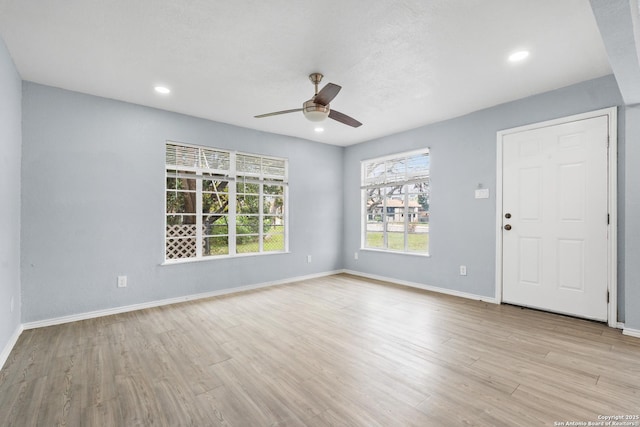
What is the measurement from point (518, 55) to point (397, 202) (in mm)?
2934

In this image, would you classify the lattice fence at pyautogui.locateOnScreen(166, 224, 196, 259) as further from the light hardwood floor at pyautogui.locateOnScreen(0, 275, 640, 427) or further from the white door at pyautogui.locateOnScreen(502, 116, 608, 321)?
the white door at pyautogui.locateOnScreen(502, 116, 608, 321)

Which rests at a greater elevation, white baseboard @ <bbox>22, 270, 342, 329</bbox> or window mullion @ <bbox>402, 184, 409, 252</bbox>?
window mullion @ <bbox>402, 184, 409, 252</bbox>

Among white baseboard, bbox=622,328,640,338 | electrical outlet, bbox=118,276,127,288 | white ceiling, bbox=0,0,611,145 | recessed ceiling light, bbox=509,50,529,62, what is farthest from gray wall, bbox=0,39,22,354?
white baseboard, bbox=622,328,640,338

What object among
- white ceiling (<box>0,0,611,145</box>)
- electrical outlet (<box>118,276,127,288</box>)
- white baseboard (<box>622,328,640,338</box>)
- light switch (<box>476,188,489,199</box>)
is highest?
white ceiling (<box>0,0,611,145</box>)

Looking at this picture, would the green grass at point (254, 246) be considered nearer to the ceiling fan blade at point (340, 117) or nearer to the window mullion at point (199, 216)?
the window mullion at point (199, 216)

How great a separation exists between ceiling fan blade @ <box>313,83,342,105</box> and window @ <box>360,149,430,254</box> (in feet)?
8.69

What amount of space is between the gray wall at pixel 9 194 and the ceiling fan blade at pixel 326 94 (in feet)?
8.71

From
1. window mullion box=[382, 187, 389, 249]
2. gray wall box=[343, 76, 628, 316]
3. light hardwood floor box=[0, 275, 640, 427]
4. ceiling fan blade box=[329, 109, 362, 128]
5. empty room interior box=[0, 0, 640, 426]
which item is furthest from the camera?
window mullion box=[382, 187, 389, 249]

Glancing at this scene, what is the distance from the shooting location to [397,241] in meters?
5.27

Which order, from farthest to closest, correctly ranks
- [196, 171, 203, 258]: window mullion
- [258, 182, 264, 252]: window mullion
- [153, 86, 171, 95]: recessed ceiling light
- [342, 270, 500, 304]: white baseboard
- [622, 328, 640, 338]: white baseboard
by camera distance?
[258, 182, 264, 252]: window mullion, [196, 171, 203, 258]: window mullion, [342, 270, 500, 304]: white baseboard, [153, 86, 171, 95]: recessed ceiling light, [622, 328, 640, 338]: white baseboard

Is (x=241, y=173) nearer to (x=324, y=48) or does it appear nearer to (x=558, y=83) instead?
(x=324, y=48)

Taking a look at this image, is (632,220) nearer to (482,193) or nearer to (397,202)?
(482,193)

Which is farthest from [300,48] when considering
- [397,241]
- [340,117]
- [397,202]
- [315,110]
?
[397,241]

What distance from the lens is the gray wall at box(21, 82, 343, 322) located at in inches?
125
